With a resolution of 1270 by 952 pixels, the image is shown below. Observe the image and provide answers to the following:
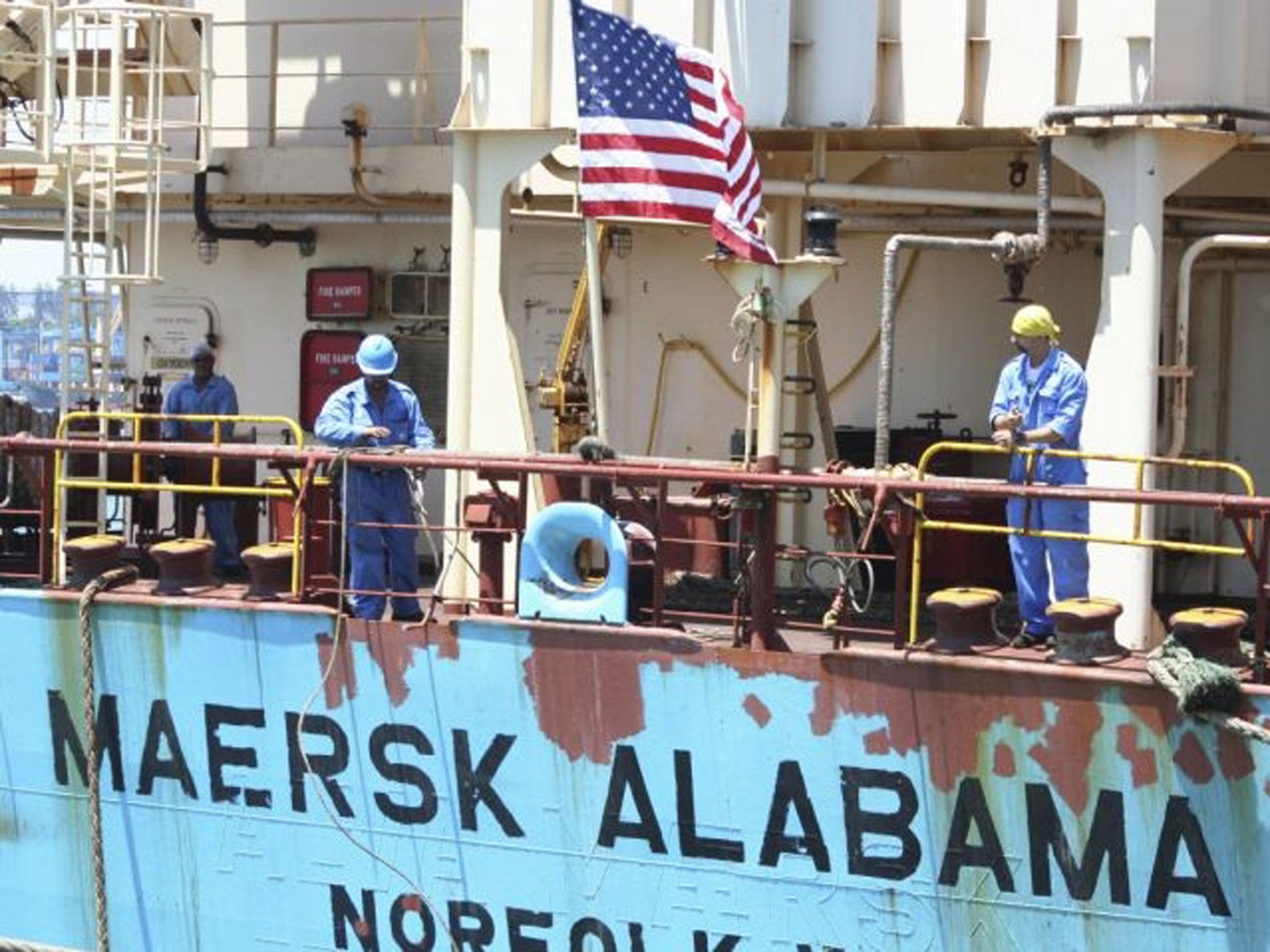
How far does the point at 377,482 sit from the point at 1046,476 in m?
3.10

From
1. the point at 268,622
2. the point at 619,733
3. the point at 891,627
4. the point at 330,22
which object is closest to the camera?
the point at 619,733

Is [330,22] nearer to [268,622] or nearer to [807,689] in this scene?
[268,622]

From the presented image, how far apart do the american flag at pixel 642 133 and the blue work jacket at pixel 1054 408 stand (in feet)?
4.63

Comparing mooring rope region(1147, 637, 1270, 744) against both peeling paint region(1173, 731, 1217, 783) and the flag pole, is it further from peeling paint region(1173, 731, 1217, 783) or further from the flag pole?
the flag pole

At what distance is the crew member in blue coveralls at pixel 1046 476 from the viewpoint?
9391 mm

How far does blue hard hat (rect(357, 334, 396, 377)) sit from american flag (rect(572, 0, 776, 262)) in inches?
45.8

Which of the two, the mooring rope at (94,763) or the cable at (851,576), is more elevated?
the cable at (851,576)

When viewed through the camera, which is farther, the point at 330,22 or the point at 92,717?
the point at 330,22

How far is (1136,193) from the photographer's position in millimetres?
10172

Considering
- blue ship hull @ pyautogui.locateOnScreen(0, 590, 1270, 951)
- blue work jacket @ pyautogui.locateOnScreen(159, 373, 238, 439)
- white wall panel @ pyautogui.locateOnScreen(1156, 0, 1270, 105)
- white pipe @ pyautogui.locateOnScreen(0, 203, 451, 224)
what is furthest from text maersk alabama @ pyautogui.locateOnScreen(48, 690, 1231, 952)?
white pipe @ pyautogui.locateOnScreen(0, 203, 451, 224)

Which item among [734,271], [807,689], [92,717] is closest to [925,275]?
[734,271]

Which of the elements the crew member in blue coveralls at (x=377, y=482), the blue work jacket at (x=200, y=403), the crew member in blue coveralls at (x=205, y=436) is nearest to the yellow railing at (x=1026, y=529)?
the crew member in blue coveralls at (x=377, y=482)

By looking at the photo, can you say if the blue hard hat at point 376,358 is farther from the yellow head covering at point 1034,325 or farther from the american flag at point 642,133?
the yellow head covering at point 1034,325

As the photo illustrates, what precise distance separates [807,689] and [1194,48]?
13.0ft
